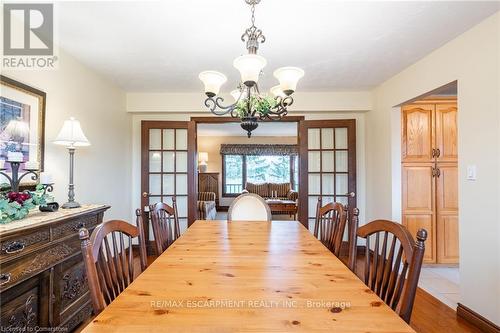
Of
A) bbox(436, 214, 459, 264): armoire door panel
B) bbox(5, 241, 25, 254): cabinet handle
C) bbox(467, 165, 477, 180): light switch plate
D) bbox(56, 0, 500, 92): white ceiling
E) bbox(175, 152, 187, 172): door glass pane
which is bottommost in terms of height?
bbox(436, 214, 459, 264): armoire door panel

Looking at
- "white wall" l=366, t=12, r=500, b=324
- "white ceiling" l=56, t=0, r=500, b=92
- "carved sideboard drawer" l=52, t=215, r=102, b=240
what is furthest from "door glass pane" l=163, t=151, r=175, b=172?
"white wall" l=366, t=12, r=500, b=324

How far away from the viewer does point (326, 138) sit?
411 cm

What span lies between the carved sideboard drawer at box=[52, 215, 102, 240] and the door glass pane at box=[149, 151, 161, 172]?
1.88 m

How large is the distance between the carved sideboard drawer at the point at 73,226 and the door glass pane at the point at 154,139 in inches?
77.5

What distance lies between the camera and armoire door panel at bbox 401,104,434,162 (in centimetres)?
331

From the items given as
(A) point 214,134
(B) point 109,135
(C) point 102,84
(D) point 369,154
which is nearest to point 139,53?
(C) point 102,84

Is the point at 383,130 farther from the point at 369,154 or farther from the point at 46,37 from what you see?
the point at 46,37

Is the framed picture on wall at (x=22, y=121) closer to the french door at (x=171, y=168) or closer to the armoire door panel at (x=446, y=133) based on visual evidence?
the french door at (x=171, y=168)

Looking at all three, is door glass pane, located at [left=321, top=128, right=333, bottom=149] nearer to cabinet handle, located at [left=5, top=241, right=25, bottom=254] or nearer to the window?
cabinet handle, located at [left=5, top=241, right=25, bottom=254]

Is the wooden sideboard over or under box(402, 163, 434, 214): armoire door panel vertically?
under

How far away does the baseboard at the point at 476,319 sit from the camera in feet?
6.37

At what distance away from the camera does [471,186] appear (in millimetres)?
2150

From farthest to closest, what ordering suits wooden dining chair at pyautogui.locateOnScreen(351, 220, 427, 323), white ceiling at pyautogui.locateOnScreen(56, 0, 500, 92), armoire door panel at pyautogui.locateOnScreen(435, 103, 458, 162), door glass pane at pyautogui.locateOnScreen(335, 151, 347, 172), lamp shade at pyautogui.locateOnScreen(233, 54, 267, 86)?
door glass pane at pyautogui.locateOnScreen(335, 151, 347, 172), armoire door panel at pyautogui.locateOnScreen(435, 103, 458, 162), white ceiling at pyautogui.locateOnScreen(56, 0, 500, 92), lamp shade at pyautogui.locateOnScreen(233, 54, 267, 86), wooden dining chair at pyautogui.locateOnScreen(351, 220, 427, 323)

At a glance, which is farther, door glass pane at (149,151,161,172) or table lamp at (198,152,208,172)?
table lamp at (198,152,208,172)
